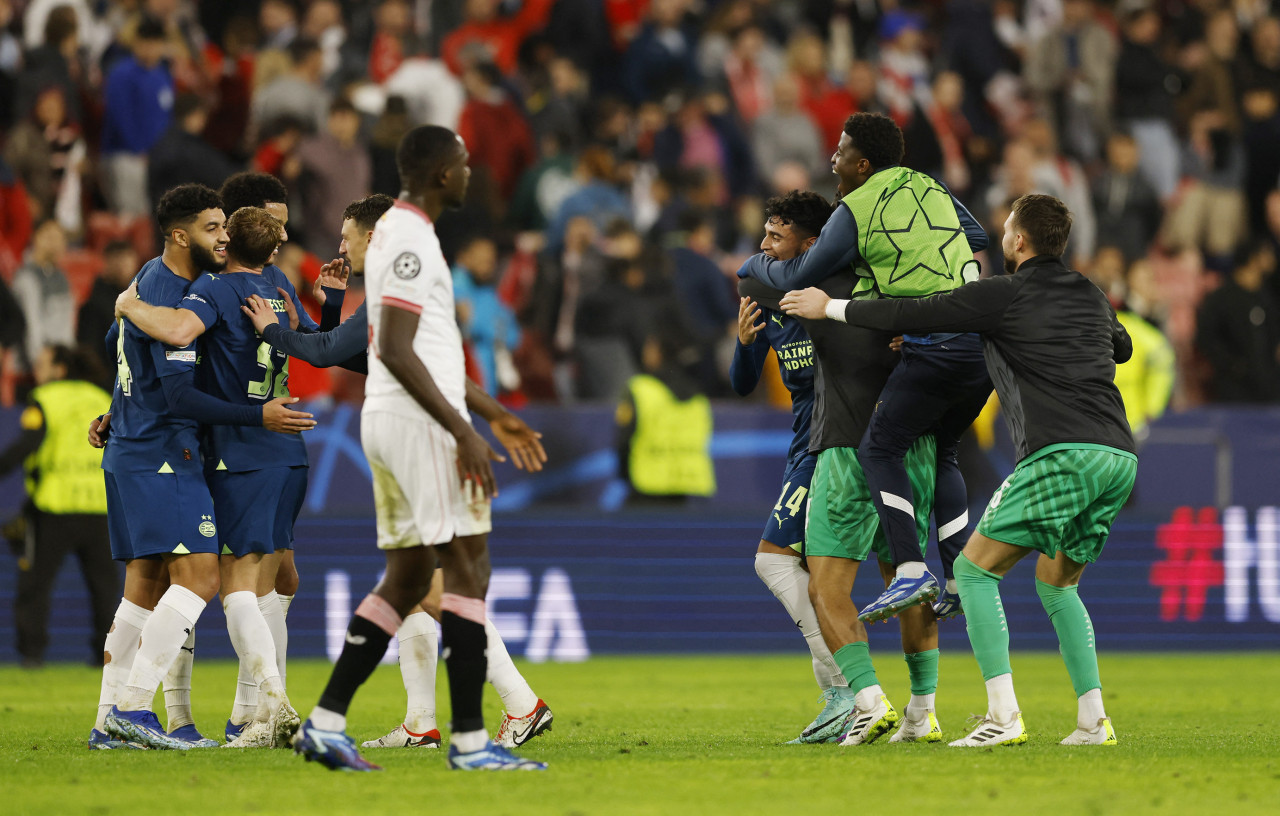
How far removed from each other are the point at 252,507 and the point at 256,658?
2.30ft

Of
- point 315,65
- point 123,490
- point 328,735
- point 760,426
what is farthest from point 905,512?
point 315,65

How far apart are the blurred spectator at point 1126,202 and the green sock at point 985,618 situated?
12.4m

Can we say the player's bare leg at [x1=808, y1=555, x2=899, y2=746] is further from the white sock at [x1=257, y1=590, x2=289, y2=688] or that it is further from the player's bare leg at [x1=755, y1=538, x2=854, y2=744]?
the white sock at [x1=257, y1=590, x2=289, y2=688]

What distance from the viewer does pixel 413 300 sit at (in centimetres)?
623

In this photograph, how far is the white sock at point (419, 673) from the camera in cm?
759

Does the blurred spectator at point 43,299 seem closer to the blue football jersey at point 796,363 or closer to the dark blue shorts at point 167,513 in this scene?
the dark blue shorts at point 167,513

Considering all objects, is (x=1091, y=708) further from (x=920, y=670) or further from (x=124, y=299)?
(x=124, y=299)

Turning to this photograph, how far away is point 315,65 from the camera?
17328 mm

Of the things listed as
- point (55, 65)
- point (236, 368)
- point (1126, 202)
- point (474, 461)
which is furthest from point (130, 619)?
point (1126, 202)

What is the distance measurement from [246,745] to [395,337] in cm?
246

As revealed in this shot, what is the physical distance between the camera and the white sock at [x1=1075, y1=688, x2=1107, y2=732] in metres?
7.52

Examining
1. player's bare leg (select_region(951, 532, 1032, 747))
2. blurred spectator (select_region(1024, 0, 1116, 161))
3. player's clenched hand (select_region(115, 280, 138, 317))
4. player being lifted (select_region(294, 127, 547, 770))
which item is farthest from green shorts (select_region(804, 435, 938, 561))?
blurred spectator (select_region(1024, 0, 1116, 161))

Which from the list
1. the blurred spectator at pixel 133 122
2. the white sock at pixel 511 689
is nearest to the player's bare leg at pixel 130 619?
the white sock at pixel 511 689

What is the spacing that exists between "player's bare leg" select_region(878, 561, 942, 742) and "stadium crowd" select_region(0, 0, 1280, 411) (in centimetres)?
799
